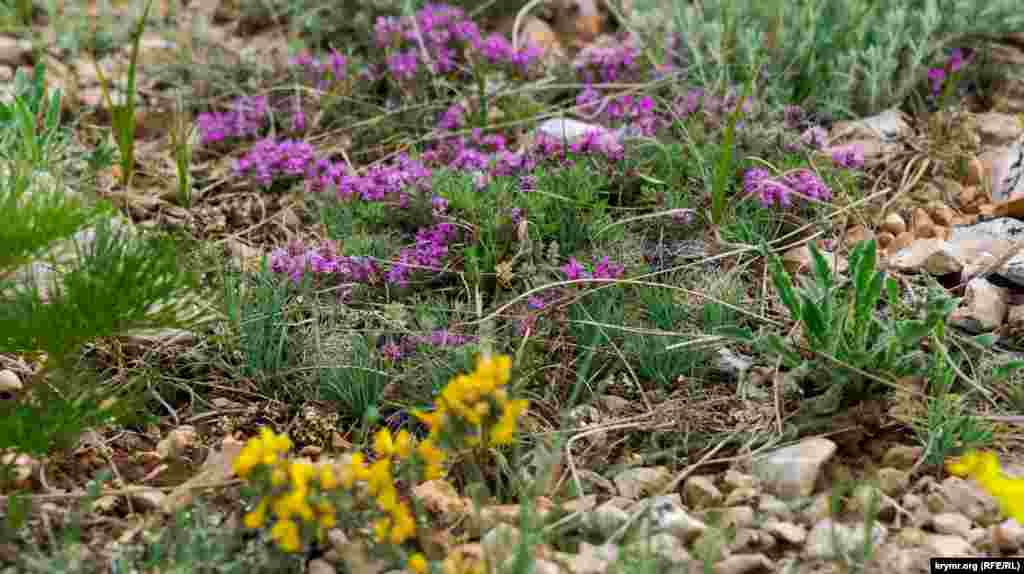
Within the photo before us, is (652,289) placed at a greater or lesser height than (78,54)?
lesser

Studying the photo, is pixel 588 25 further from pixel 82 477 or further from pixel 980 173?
pixel 82 477

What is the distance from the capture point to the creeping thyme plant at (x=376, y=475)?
2156mm

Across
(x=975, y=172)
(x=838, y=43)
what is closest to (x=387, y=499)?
(x=975, y=172)

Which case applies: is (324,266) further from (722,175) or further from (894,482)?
(894,482)

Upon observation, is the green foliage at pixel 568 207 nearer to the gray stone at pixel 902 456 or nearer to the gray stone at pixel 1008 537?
the gray stone at pixel 902 456

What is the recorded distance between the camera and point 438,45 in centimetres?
449

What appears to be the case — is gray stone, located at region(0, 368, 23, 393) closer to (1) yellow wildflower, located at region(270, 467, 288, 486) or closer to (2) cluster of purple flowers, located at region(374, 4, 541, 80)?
(1) yellow wildflower, located at region(270, 467, 288, 486)

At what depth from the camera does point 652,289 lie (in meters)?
3.18

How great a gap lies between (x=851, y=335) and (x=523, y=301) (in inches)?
37.3

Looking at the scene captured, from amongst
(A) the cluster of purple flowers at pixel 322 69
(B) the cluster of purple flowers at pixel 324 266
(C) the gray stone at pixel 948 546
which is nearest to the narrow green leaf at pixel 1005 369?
(C) the gray stone at pixel 948 546

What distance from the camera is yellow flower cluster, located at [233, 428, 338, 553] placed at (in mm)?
2129

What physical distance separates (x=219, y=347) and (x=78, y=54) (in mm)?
2619

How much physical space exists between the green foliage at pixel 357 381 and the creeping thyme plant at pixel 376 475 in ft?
1.64

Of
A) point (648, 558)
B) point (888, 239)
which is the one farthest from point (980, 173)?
point (648, 558)
